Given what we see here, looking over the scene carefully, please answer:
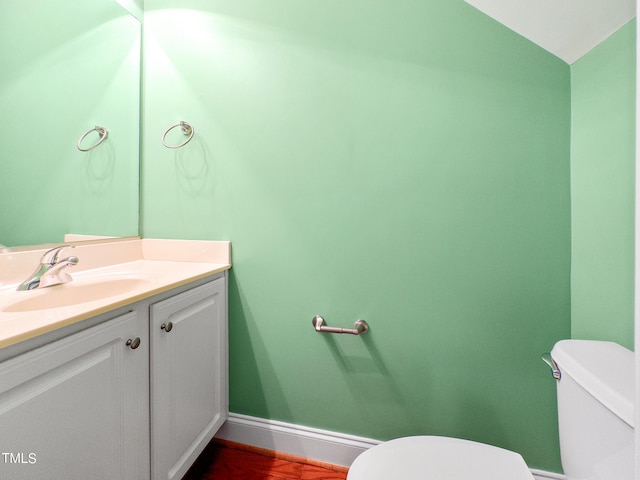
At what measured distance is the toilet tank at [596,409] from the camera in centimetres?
55

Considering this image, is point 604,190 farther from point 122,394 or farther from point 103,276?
point 103,276

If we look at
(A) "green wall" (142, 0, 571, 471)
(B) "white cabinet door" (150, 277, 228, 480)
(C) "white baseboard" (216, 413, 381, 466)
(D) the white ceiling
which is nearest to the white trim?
(A) "green wall" (142, 0, 571, 471)

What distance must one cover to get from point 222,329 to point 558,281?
52.5 inches

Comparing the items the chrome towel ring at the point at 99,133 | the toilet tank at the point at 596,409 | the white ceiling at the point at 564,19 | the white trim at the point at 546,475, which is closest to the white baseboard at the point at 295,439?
the white trim at the point at 546,475

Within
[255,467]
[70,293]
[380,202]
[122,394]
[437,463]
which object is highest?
[380,202]

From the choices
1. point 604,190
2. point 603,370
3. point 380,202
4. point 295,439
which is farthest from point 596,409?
point 295,439

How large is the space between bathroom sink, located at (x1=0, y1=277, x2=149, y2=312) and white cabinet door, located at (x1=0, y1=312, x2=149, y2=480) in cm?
32

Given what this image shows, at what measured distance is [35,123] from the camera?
40.4 inches

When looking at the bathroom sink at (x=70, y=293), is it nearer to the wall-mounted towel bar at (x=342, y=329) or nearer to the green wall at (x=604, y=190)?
the wall-mounted towel bar at (x=342, y=329)

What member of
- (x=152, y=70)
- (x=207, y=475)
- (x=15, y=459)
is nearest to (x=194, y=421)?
(x=207, y=475)

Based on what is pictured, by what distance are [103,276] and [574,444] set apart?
1.58 m

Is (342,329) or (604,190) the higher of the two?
(604,190)

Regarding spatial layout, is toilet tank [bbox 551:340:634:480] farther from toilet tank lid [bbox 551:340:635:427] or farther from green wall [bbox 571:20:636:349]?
green wall [bbox 571:20:636:349]

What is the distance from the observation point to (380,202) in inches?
44.9
